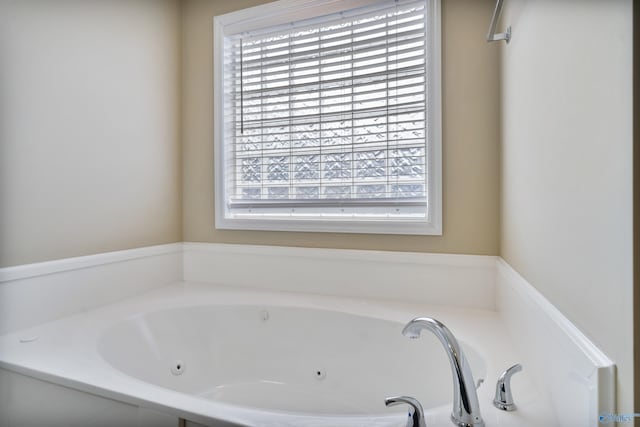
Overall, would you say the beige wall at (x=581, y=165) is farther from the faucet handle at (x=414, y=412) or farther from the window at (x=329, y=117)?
the window at (x=329, y=117)

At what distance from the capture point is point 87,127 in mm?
1629

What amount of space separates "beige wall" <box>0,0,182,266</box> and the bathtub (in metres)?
0.40

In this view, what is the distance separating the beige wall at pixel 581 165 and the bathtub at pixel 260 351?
393 mm

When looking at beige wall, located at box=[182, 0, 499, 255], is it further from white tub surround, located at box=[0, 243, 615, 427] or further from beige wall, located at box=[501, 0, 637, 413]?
beige wall, located at box=[501, 0, 637, 413]

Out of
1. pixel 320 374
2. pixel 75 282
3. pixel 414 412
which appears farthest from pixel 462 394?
pixel 75 282

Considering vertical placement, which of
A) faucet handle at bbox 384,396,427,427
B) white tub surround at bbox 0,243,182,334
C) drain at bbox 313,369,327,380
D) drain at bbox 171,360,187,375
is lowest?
drain at bbox 313,369,327,380

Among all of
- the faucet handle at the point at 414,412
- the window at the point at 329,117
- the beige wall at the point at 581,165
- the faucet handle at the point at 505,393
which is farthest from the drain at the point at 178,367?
the beige wall at the point at 581,165

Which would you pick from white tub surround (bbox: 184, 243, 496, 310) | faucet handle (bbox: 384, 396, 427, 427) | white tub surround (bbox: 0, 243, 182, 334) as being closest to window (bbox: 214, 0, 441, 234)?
white tub surround (bbox: 184, 243, 496, 310)

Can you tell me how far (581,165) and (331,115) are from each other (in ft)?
4.41

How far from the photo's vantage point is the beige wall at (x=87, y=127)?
1368 millimetres

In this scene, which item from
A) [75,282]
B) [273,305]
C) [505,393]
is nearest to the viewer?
[505,393]

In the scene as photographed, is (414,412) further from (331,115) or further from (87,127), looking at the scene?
(87,127)

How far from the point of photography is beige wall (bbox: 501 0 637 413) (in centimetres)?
56

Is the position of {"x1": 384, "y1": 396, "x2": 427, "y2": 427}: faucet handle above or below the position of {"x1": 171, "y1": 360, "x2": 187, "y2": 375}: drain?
above
